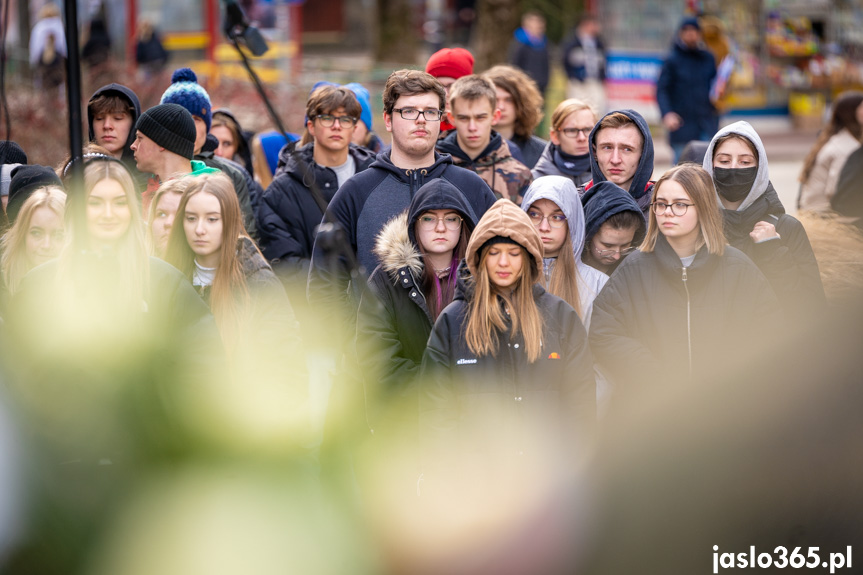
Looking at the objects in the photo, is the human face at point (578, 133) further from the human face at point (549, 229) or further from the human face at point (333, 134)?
the human face at point (549, 229)

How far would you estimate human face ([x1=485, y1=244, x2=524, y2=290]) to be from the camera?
403 centimetres

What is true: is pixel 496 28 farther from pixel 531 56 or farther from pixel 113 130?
pixel 113 130

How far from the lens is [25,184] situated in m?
5.03

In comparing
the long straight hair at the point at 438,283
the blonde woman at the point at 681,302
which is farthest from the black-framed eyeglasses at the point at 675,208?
the long straight hair at the point at 438,283

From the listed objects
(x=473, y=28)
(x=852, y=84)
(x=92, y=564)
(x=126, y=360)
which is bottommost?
(x=92, y=564)

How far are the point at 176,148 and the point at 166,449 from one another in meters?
1.89

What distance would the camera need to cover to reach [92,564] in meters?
3.90

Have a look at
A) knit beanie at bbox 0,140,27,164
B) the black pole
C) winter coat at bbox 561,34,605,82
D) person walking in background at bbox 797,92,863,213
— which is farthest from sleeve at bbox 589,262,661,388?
winter coat at bbox 561,34,605,82

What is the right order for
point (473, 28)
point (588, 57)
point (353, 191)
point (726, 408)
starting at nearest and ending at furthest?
point (726, 408), point (353, 191), point (588, 57), point (473, 28)

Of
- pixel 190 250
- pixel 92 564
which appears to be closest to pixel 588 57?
pixel 190 250

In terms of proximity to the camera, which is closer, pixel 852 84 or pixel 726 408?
pixel 726 408

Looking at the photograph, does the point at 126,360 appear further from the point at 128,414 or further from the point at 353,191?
the point at 353,191

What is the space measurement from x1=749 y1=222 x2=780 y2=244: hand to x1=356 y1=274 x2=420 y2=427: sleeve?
1602mm

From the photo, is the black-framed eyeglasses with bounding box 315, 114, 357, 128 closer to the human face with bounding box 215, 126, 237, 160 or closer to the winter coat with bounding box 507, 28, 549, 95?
the human face with bounding box 215, 126, 237, 160
